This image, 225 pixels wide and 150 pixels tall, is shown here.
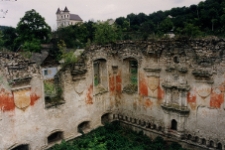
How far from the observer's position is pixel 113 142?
9.77 meters

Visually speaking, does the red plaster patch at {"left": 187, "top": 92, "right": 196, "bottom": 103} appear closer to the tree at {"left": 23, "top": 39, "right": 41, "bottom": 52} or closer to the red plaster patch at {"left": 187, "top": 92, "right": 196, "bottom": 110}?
the red plaster patch at {"left": 187, "top": 92, "right": 196, "bottom": 110}

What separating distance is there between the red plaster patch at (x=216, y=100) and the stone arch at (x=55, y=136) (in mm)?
6841

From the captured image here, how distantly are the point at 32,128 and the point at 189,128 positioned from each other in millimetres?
6966

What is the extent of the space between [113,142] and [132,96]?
290cm

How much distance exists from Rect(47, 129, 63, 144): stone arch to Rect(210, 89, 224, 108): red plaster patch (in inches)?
269

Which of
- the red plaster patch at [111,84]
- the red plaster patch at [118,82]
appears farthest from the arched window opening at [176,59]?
the red plaster patch at [111,84]

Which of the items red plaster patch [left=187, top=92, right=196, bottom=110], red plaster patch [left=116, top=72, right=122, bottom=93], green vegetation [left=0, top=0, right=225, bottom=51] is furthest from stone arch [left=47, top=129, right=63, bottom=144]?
green vegetation [left=0, top=0, right=225, bottom=51]

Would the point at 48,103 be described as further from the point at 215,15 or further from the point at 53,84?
the point at 215,15

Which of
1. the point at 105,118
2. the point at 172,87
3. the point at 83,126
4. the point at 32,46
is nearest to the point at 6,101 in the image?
the point at 83,126

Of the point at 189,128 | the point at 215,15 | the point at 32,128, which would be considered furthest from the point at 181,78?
the point at 215,15

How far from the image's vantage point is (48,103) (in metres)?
9.07

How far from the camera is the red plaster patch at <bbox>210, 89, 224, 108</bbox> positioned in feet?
27.4

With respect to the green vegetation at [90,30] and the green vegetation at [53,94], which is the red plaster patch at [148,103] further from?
the green vegetation at [90,30]

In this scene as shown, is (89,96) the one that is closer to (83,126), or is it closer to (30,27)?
(83,126)
